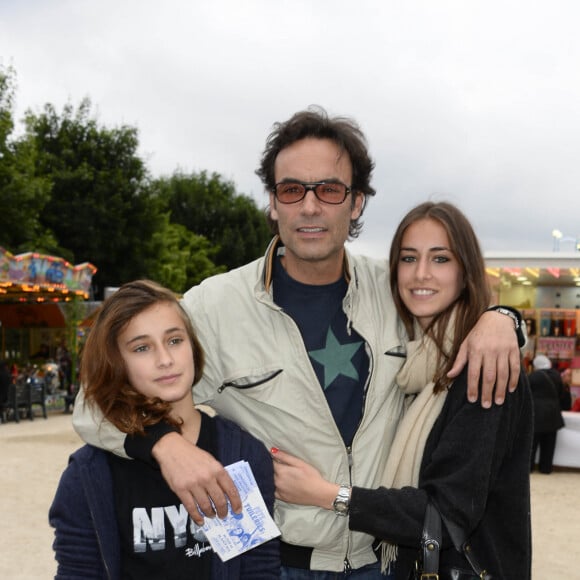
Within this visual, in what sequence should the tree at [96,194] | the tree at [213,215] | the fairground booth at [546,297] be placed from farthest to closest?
the tree at [213,215], the tree at [96,194], the fairground booth at [546,297]

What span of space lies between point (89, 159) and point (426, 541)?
93.6 feet

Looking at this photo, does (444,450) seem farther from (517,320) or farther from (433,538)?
(517,320)

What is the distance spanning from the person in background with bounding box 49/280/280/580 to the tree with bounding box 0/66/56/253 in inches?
827

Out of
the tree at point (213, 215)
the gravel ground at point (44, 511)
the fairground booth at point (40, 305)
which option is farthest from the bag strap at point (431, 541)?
the tree at point (213, 215)

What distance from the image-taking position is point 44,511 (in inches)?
289

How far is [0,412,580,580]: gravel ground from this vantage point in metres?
5.77

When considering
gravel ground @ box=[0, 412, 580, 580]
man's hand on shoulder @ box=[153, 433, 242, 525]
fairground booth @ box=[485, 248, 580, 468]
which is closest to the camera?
man's hand on shoulder @ box=[153, 433, 242, 525]

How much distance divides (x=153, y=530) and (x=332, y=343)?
83 centimetres

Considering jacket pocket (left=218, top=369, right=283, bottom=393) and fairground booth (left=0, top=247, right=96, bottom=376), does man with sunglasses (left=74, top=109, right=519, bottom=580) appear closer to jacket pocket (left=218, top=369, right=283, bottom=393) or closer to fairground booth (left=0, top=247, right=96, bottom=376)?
jacket pocket (left=218, top=369, right=283, bottom=393)

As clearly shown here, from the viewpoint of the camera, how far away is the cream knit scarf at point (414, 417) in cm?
212

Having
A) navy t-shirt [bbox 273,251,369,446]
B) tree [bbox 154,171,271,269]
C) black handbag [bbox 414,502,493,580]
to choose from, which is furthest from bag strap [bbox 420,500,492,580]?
tree [bbox 154,171,271,269]

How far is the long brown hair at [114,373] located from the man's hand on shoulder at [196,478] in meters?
0.14

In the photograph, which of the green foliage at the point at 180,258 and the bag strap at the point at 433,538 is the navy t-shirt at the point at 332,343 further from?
the green foliage at the point at 180,258

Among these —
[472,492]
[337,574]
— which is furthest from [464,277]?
[337,574]
